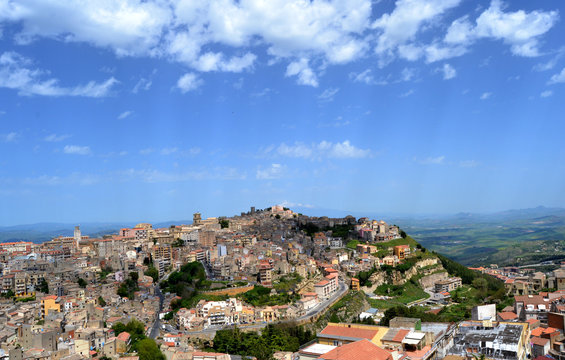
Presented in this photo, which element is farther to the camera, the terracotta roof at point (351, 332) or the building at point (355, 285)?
the building at point (355, 285)

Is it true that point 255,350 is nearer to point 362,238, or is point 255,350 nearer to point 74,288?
point 74,288

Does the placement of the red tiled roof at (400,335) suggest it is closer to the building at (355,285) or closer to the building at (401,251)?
the building at (355,285)

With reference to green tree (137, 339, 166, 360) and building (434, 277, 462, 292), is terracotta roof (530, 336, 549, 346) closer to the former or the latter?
green tree (137, 339, 166, 360)

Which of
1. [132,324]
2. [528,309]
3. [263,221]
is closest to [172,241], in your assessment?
[263,221]

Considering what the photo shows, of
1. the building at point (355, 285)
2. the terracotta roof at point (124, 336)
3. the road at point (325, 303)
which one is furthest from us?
the building at point (355, 285)

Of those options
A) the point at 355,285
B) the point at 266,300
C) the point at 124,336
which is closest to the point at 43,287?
the point at 124,336

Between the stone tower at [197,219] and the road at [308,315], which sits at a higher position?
the stone tower at [197,219]

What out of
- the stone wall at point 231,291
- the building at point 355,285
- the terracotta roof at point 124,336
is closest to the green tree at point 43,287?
the stone wall at point 231,291

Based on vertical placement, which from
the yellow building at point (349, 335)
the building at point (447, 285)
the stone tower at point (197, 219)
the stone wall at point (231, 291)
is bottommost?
the building at point (447, 285)
